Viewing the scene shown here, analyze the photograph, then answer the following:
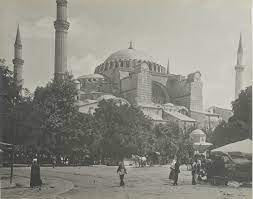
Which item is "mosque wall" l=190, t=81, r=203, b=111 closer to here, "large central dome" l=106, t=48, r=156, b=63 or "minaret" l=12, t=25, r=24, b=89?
"large central dome" l=106, t=48, r=156, b=63

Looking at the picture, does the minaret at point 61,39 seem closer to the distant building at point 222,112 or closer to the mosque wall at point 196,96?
the mosque wall at point 196,96

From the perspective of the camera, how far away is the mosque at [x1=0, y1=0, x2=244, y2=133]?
12.6ft

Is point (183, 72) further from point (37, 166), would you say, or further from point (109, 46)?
point (37, 166)

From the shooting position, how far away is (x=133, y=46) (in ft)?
12.6

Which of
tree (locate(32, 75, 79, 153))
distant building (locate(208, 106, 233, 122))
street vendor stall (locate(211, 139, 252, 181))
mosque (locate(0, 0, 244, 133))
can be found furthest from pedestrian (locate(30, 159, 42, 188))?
distant building (locate(208, 106, 233, 122))

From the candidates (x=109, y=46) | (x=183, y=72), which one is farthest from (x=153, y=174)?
(x=109, y=46)

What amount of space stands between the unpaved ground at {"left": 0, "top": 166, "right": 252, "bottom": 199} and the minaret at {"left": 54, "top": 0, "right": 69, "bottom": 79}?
847 mm

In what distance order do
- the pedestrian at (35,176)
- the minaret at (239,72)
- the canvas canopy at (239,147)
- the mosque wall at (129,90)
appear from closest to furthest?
the canvas canopy at (239,147)
the minaret at (239,72)
the pedestrian at (35,176)
the mosque wall at (129,90)

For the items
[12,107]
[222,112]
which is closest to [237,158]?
[222,112]

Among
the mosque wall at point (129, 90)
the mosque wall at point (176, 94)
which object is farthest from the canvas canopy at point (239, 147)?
the mosque wall at point (129, 90)

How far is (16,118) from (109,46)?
0.98 metres

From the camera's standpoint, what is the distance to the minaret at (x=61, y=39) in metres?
3.82

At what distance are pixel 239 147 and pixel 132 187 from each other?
845 millimetres

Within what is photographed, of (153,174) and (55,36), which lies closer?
(153,174)
